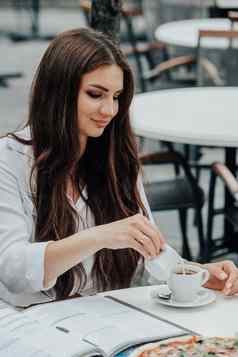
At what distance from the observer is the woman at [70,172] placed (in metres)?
2.19

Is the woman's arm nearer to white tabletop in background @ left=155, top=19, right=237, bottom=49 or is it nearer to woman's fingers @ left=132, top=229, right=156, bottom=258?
woman's fingers @ left=132, top=229, right=156, bottom=258

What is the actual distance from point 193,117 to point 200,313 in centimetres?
209

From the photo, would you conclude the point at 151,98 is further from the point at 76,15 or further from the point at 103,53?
the point at 76,15

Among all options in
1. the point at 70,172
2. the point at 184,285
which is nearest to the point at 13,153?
the point at 70,172

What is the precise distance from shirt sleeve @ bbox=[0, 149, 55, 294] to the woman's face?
0.67 ft

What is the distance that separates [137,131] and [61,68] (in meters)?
1.52

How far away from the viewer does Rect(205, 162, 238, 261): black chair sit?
3562 millimetres

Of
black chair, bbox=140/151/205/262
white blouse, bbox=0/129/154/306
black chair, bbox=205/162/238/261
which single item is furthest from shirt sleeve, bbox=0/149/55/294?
A: black chair, bbox=140/151/205/262

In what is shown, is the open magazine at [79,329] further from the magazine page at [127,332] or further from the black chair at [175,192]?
the black chair at [175,192]

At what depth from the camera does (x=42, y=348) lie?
1.68 m

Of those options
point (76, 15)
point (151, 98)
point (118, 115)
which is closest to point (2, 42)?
point (76, 15)

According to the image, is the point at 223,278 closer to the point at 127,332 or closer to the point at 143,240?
the point at 143,240

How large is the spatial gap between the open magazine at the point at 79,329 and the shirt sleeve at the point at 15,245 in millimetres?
123

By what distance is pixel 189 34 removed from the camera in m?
6.58
